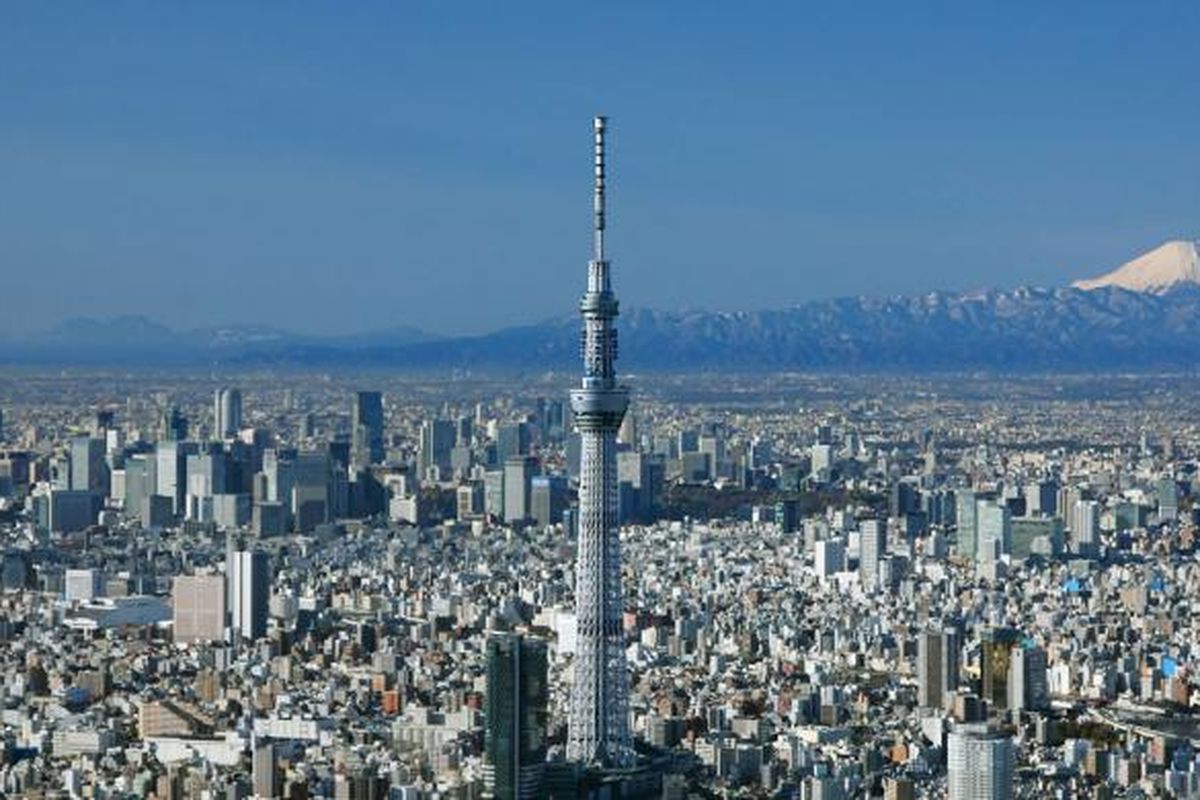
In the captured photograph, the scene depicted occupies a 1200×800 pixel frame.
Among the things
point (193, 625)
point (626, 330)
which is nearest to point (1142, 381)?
point (626, 330)

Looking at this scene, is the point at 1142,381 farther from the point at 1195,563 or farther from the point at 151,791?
the point at 151,791

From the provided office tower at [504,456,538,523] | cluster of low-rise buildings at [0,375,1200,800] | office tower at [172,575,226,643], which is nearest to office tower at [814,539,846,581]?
cluster of low-rise buildings at [0,375,1200,800]

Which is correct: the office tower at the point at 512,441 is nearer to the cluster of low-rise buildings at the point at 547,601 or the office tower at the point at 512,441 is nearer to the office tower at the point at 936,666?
the cluster of low-rise buildings at the point at 547,601

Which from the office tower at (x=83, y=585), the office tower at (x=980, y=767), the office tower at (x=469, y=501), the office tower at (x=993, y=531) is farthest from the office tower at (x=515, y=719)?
the office tower at (x=469, y=501)

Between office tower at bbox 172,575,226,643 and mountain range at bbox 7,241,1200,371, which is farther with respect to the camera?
mountain range at bbox 7,241,1200,371

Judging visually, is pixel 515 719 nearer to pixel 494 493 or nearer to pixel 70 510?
pixel 70 510

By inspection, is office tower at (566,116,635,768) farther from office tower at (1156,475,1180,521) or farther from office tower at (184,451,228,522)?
office tower at (1156,475,1180,521)
